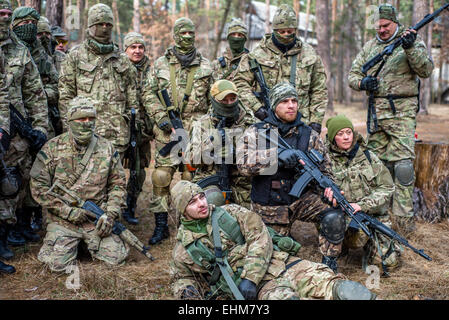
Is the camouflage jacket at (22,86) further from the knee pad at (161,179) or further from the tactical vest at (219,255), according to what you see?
the tactical vest at (219,255)

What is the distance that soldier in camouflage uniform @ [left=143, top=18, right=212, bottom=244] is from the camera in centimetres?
588

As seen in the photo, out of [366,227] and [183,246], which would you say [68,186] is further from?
[366,227]

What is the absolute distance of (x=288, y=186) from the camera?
181 inches

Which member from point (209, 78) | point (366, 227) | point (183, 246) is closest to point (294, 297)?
point (183, 246)

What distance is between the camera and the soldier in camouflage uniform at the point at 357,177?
489 centimetres

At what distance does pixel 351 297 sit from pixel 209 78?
12.0 feet

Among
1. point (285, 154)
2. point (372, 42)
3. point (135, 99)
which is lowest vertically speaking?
point (285, 154)

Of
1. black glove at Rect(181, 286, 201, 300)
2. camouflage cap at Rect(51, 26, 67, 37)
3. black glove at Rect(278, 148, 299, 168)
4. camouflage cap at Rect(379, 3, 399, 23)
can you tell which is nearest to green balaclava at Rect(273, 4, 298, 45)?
camouflage cap at Rect(379, 3, 399, 23)

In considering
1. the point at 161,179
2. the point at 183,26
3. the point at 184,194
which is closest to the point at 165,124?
the point at 161,179

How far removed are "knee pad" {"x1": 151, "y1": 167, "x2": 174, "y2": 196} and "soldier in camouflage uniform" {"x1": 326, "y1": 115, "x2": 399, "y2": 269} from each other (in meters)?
2.16

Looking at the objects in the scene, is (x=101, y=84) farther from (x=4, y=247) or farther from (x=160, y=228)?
(x=4, y=247)

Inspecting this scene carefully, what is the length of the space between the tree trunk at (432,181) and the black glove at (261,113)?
9.06ft

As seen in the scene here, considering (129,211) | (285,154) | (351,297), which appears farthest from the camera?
(129,211)

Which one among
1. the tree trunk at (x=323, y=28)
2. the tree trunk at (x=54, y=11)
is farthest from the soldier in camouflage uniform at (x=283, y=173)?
the tree trunk at (x=323, y=28)
